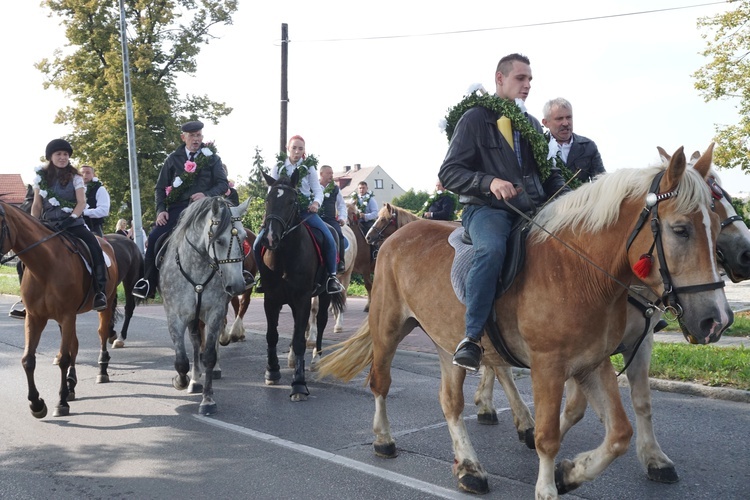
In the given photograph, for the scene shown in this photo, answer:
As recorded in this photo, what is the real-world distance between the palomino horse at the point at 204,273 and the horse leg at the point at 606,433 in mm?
4122

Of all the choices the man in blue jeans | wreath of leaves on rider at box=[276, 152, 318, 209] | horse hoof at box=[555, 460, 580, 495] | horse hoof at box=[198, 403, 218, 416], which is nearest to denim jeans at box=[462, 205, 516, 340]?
the man in blue jeans

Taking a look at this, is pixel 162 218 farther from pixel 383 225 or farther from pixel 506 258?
pixel 383 225

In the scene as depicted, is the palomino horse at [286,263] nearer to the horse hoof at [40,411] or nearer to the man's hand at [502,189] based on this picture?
the horse hoof at [40,411]

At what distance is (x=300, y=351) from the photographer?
25.6 feet

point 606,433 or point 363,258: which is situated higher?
point 606,433

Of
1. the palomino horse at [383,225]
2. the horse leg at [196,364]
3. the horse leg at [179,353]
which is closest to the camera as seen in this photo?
the horse leg at [179,353]

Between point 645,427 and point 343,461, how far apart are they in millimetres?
2224

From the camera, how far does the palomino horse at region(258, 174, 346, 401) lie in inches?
310

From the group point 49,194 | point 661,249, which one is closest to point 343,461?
point 661,249

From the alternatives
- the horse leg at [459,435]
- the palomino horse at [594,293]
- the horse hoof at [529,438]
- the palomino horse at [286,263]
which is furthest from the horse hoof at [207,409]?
the horse hoof at [529,438]

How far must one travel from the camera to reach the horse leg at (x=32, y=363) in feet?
21.9

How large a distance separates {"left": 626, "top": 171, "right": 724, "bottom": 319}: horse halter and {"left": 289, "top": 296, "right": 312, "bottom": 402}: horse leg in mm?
4578

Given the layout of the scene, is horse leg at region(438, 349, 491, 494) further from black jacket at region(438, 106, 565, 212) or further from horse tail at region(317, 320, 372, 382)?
black jacket at region(438, 106, 565, 212)

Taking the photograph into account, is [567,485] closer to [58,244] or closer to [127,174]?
[58,244]
